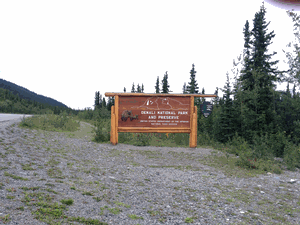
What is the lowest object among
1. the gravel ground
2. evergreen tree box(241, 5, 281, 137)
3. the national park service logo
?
the gravel ground

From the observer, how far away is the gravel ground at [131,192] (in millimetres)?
3336

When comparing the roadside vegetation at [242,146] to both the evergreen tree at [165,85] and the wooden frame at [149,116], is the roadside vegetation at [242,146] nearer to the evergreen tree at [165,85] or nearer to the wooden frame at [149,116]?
the wooden frame at [149,116]

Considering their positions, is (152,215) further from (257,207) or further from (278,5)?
(278,5)

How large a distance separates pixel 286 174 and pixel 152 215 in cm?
574

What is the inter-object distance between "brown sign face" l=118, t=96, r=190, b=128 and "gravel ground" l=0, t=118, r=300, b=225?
4015 millimetres

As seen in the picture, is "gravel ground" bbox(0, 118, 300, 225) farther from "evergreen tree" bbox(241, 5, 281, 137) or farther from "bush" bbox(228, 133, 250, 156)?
"evergreen tree" bbox(241, 5, 281, 137)

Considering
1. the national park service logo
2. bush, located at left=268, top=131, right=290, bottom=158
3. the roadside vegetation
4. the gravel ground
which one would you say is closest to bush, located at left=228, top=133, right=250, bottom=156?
the roadside vegetation

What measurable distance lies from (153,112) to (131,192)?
7.31 metres

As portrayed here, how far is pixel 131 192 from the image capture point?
466 centimetres

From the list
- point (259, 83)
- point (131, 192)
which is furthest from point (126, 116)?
point (259, 83)

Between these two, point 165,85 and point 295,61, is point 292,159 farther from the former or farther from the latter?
point 165,85

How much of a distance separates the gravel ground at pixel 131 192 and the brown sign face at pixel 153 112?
401 cm

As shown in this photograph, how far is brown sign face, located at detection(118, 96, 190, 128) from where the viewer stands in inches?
459

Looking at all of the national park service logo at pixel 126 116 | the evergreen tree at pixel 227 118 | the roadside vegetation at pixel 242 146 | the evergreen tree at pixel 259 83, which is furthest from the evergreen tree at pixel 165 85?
the national park service logo at pixel 126 116
